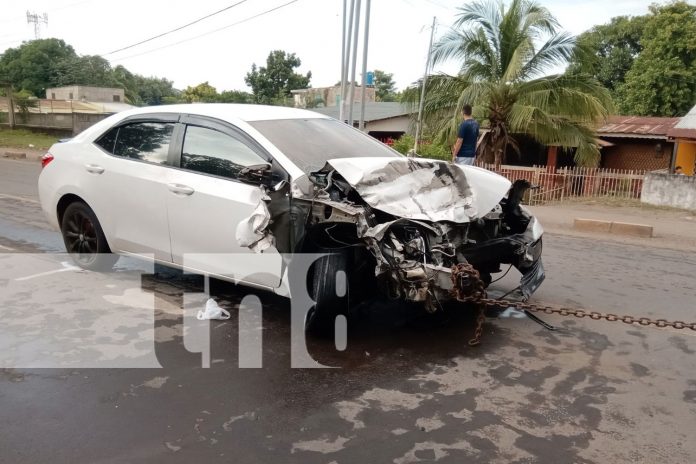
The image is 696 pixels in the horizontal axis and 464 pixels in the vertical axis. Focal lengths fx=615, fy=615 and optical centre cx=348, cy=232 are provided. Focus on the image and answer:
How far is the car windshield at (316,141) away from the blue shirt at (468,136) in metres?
5.50

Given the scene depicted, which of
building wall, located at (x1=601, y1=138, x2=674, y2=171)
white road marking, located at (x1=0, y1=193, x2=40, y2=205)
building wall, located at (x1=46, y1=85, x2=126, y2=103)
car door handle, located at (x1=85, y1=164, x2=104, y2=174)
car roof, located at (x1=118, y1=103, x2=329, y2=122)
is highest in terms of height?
building wall, located at (x1=46, y1=85, x2=126, y2=103)

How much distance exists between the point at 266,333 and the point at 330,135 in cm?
187

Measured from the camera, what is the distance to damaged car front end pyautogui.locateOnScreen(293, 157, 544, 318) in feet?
13.7

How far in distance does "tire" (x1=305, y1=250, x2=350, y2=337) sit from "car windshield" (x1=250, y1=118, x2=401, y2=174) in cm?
75

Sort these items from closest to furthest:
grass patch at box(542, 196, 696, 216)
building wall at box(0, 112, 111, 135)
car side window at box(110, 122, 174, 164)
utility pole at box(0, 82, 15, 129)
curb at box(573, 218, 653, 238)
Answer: car side window at box(110, 122, 174, 164), curb at box(573, 218, 653, 238), grass patch at box(542, 196, 696, 216), building wall at box(0, 112, 111, 135), utility pole at box(0, 82, 15, 129)

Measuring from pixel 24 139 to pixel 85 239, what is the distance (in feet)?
101

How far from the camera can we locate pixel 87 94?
59.5 m

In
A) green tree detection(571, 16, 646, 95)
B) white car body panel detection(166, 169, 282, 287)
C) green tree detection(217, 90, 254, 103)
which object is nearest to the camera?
white car body panel detection(166, 169, 282, 287)

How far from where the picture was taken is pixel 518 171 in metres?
19.0

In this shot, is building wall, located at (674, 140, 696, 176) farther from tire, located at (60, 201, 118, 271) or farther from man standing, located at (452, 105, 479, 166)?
tire, located at (60, 201, 118, 271)

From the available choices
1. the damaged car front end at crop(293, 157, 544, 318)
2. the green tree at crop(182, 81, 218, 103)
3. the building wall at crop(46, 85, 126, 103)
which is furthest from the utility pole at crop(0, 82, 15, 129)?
the damaged car front end at crop(293, 157, 544, 318)

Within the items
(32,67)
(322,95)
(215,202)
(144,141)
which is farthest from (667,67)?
(32,67)

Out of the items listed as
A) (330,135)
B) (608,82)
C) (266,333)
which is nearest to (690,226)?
(330,135)

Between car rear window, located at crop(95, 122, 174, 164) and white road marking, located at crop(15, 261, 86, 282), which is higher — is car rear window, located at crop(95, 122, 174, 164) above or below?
above
